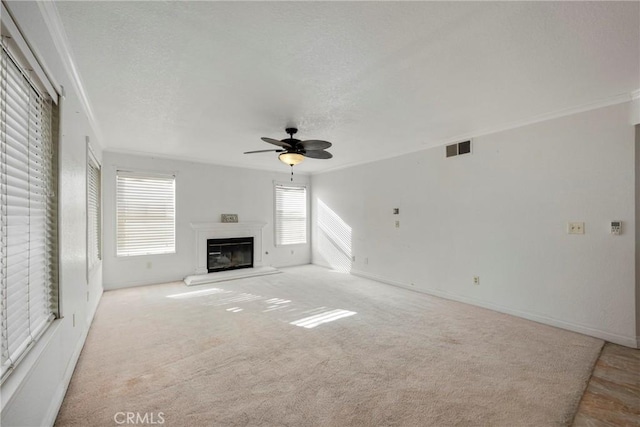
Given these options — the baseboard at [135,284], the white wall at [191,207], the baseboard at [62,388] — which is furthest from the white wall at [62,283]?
the white wall at [191,207]

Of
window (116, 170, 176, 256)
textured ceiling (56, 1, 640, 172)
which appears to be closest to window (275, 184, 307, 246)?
window (116, 170, 176, 256)

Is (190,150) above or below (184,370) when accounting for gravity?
above

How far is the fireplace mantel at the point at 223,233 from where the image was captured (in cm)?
566

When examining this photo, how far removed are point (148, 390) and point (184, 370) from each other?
0.99 feet

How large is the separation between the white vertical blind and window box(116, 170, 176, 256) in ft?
11.5

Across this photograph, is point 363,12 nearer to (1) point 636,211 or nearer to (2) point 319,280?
(1) point 636,211

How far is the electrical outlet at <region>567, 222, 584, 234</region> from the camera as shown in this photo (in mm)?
3029

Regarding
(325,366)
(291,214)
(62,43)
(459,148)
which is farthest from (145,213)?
(459,148)

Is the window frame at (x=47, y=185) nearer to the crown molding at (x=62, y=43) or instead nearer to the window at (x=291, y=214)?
the crown molding at (x=62, y=43)

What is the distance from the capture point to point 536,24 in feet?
5.73

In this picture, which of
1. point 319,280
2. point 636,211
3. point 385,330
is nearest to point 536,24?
point 636,211

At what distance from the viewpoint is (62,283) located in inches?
76.6

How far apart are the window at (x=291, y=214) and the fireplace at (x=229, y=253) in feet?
2.71

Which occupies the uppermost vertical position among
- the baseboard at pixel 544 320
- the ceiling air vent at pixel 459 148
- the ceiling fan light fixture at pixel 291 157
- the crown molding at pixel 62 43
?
the crown molding at pixel 62 43
